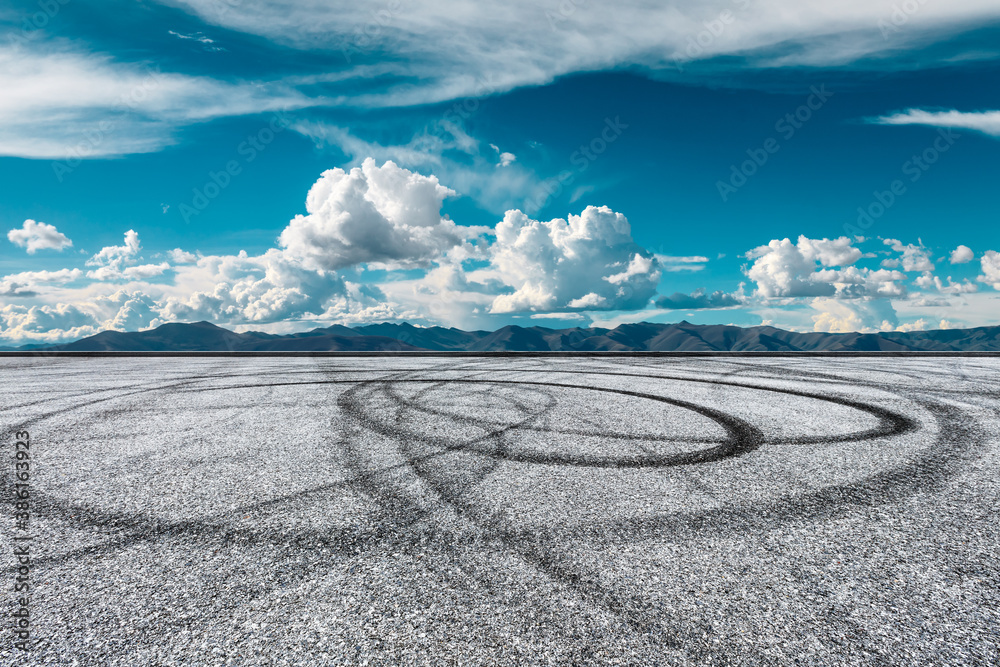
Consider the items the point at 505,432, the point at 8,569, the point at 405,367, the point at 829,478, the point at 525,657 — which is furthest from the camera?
the point at 405,367

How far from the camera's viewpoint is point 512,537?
157 inches

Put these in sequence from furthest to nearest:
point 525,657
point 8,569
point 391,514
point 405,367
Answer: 1. point 405,367
2. point 391,514
3. point 8,569
4. point 525,657

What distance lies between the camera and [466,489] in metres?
5.07

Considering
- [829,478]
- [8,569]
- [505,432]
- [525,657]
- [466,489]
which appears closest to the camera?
[525,657]

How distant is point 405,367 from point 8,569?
1341cm

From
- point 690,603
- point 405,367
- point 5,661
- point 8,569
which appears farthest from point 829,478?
point 405,367

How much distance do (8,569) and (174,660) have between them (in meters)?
2.05

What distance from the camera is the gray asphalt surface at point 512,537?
2.82 m

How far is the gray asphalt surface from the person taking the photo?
2820 mm

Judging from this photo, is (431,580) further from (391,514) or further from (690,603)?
(690,603)

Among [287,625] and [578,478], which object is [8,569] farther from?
[578,478]

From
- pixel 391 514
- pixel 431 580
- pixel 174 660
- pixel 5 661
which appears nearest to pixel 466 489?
pixel 391 514

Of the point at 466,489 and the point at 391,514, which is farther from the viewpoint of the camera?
the point at 466,489

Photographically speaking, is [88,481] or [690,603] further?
[88,481]
